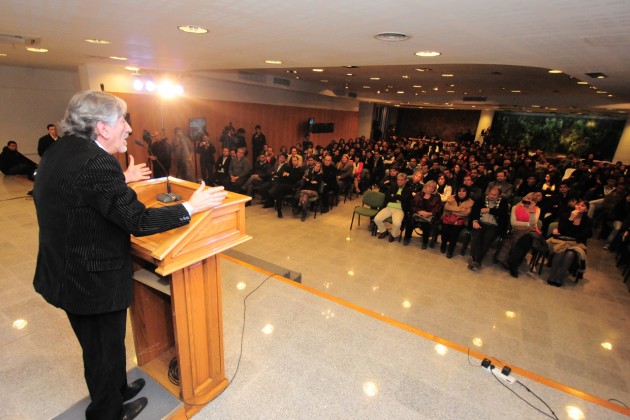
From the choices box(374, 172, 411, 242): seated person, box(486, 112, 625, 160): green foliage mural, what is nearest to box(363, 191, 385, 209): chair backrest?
box(374, 172, 411, 242): seated person

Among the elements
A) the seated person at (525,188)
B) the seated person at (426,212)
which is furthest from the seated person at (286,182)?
the seated person at (525,188)

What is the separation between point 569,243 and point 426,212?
80.7 inches

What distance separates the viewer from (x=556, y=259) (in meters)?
4.65

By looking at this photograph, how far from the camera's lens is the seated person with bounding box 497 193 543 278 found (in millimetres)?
4879

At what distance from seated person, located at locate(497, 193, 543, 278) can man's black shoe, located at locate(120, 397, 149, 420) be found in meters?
5.02

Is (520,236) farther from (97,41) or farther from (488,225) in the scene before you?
(97,41)

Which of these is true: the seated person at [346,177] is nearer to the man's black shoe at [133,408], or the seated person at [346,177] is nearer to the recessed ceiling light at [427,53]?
the recessed ceiling light at [427,53]

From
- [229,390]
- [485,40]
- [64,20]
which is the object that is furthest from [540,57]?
[64,20]

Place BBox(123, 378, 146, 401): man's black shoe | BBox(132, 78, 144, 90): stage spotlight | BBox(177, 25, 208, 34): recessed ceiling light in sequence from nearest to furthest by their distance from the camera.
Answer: BBox(123, 378, 146, 401): man's black shoe → BBox(177, 25, 208, 34): recessed ceiling light → BBox(132, 78, 144, 90): stage spotlight

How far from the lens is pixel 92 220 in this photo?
135cm

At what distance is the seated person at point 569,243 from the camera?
4582 mm

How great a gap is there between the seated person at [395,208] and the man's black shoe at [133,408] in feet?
15.4

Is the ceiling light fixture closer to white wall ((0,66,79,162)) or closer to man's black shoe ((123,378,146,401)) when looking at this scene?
man's black shoe ((123,378,146,401))

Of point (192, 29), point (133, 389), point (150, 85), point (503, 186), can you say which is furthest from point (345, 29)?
point (150, 85)
